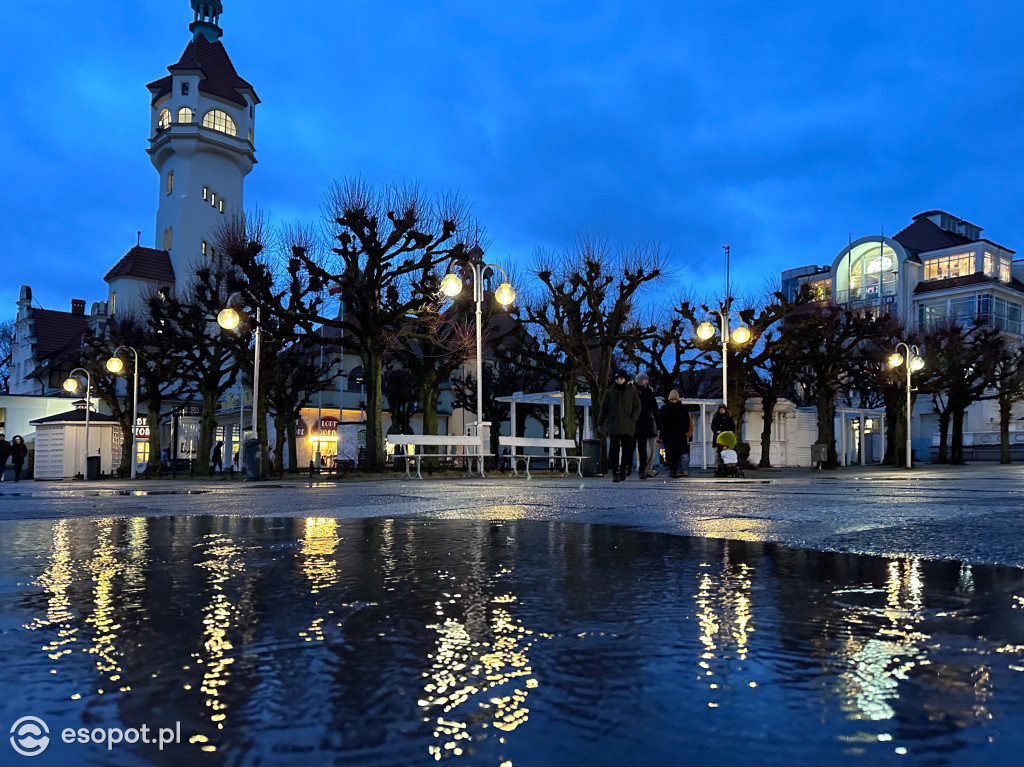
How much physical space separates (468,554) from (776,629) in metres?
2.37

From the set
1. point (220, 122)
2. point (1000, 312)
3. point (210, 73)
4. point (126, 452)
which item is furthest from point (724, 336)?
point (210, 73)

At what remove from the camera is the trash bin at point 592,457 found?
79.8ft

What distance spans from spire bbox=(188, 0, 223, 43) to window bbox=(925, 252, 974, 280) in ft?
200

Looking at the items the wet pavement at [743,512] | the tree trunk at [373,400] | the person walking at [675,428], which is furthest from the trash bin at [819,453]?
the wet pavement at [743,512]

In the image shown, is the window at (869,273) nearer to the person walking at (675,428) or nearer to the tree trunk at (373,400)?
the tree trunk at (373,400)

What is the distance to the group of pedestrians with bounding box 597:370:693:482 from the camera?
580 inches

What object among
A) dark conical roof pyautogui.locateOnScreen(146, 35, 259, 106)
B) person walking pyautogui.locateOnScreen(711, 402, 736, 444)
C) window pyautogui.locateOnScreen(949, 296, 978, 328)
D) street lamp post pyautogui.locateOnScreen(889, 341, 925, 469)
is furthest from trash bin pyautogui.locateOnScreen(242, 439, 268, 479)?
dark conical roof pyautogui.locateOnScreen(146, 35, 259, 106)

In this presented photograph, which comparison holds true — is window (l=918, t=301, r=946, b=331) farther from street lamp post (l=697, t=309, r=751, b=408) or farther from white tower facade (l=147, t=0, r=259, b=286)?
white tower facade (l=147, t=0, r=259, b=286)

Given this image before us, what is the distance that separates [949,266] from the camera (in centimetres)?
6003

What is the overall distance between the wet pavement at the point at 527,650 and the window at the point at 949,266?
6046 cm

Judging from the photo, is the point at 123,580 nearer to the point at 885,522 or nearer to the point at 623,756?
the point at 623,756

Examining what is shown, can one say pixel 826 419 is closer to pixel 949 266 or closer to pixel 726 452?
pixel 726 452

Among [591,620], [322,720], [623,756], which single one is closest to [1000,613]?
[591,620]

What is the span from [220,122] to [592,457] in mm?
56268
